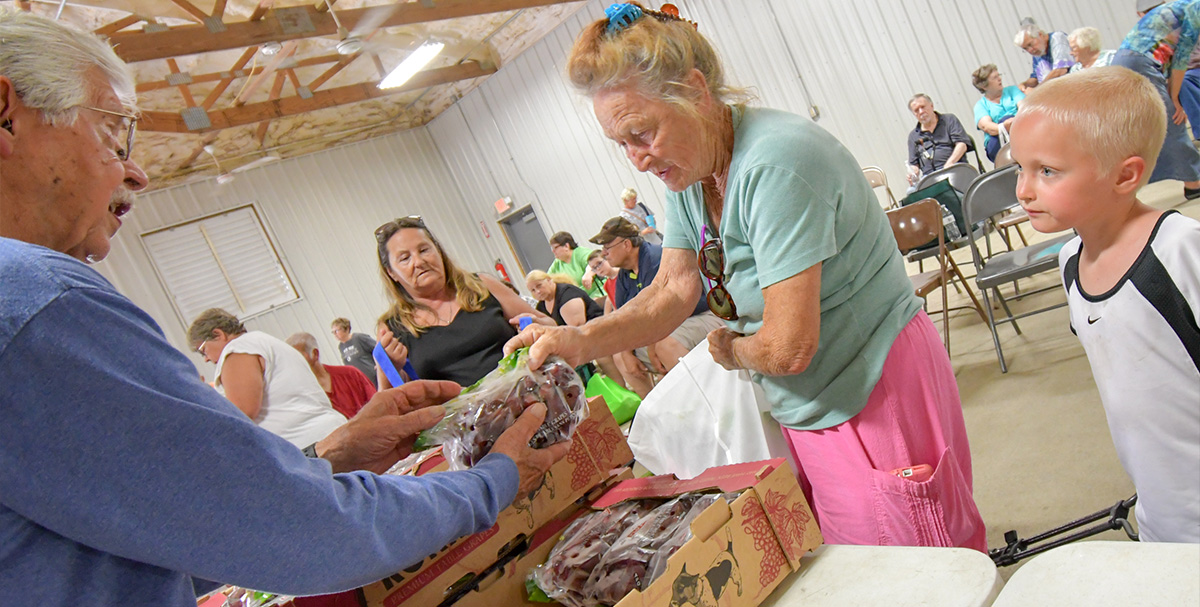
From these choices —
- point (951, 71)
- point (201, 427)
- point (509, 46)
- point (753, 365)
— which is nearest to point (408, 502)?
point (201, 427)

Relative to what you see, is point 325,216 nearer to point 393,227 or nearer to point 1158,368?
point 393,227

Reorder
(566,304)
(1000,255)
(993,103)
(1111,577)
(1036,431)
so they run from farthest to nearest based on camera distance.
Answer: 1. (993,103)
2. (566,304)
3. (1000,255)
4. (1036,431)
5. (1111,577)

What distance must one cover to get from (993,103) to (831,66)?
72.9 inches

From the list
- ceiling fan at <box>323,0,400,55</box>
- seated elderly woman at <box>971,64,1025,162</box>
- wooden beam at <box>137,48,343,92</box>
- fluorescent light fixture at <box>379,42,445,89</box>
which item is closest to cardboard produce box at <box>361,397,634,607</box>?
ceiling fan at <box>323,0,400,55</box>

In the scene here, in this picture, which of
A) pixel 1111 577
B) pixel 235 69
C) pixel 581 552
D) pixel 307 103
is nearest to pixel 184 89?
pixel 235 69

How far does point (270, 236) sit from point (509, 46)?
15.9 ft

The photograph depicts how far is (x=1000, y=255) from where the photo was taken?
11.6 ft

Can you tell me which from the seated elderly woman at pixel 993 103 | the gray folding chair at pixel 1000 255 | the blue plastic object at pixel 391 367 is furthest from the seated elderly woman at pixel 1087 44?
the blue plastic object at pixel 391 367

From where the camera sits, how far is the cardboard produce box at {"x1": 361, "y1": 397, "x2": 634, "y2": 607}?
1.06m

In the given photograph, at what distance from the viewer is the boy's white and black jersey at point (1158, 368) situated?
1.06 m

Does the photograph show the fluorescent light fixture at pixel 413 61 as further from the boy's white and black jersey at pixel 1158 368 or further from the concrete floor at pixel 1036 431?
the boy's white and black jersey at pixel 1158 368

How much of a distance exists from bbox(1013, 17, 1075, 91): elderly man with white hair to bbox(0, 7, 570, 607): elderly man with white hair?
266 inches

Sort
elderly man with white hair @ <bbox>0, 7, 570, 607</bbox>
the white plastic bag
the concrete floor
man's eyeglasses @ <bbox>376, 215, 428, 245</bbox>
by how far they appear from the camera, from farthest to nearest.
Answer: man's eyeglasses @ <bbox>376, 215, 428, 245</bbox>
the concrete floor
the white plastic bag
elderly man with white hair @ <bbox>0, 7, 570, 607</bbox>

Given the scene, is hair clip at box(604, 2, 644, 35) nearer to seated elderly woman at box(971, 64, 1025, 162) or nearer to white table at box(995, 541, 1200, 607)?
white table at box(995, 541, 1200, 607)
